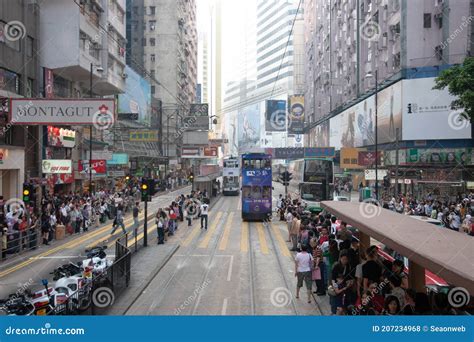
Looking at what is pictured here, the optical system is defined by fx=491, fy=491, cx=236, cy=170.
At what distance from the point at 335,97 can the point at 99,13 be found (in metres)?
38.1

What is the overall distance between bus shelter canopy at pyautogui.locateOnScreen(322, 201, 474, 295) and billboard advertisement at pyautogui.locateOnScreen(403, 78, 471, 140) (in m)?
34.3

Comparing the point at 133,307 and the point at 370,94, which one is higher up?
the point at 370,94

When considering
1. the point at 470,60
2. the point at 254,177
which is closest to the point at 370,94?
the point at 470,60

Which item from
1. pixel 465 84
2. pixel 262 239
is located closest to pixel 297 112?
pixel 465 84

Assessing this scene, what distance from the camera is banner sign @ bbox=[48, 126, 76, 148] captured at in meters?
32.4

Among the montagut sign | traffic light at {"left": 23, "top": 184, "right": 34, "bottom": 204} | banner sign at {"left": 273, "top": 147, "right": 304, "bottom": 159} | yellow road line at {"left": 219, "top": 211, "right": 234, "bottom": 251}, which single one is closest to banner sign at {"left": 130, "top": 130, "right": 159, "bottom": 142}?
yellow road line at {"left": 219, "top": 211, "right": 234, "bottom": 251}

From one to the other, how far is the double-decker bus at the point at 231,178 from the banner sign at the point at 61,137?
2295cm

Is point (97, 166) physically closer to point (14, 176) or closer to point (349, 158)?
point (14, 176)

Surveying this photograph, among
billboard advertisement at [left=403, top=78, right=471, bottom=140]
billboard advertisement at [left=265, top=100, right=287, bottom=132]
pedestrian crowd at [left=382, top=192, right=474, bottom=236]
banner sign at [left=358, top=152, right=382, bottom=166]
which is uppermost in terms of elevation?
billboard advertisement at [left=265, top=100, right=287, bottom=132]

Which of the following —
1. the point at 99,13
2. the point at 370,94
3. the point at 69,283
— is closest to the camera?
the point at 69,283

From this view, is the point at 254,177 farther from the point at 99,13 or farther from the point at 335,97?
the point at 335,97

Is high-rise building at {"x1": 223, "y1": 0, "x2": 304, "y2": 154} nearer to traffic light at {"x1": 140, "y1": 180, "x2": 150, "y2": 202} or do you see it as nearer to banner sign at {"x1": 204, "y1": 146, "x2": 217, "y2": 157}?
banner sign at {"x1": 204, "y1": 146, "x2": 217, "y2": 157}

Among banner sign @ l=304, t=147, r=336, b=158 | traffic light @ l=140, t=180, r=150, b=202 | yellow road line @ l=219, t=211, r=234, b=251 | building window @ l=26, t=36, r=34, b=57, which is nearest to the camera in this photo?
traffic light @ l=140, t=180, r=150, b=202

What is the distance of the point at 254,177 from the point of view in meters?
29.8
